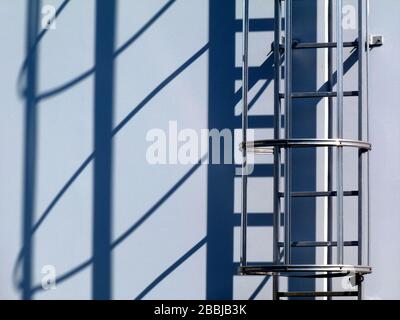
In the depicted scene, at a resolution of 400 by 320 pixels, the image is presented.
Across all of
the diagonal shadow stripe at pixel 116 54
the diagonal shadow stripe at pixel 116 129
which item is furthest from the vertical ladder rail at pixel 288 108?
the diagonal shadow stripe at pixel 116 54

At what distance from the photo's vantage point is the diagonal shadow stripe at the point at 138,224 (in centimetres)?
638

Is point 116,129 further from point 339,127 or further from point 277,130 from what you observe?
point 339,127

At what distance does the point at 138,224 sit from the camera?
20.9 ft

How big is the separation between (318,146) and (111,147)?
101 cm

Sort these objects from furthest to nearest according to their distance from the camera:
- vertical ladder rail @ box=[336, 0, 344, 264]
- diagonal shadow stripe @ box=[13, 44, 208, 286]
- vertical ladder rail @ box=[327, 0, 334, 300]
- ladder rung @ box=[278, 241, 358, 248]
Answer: diagonal shadow stripe @ box=[13, 44, 208, 286] < vertical ladder rail @ box=[327, 0, 334, 300] < ladder rung @ box=[278, 241, 358, 248] < vertical ladder rail @ box=[336, 0, 344, 264]

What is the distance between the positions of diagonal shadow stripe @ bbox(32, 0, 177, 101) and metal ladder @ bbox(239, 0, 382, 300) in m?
0.45

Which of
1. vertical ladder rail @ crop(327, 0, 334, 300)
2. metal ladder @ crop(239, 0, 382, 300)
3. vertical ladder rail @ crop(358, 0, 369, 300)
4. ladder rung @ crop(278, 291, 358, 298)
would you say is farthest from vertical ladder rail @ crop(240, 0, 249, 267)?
vertical ladder rail @ crop(358, 0, 369, 300)

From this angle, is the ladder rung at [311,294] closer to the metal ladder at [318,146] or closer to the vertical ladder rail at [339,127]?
the metal ladder at [318,146]

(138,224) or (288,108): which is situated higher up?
(288,108)

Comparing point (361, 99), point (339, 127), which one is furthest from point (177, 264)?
point (361, 99)

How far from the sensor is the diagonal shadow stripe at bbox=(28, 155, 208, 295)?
638 cm

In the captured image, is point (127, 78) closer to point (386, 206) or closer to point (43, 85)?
point (43, 85)

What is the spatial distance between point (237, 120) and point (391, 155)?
73cm

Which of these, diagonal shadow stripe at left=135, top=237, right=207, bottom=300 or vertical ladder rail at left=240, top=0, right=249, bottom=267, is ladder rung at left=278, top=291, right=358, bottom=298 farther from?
diagonal shadow stripe at left=135, top=237, right=207, bottom=300
